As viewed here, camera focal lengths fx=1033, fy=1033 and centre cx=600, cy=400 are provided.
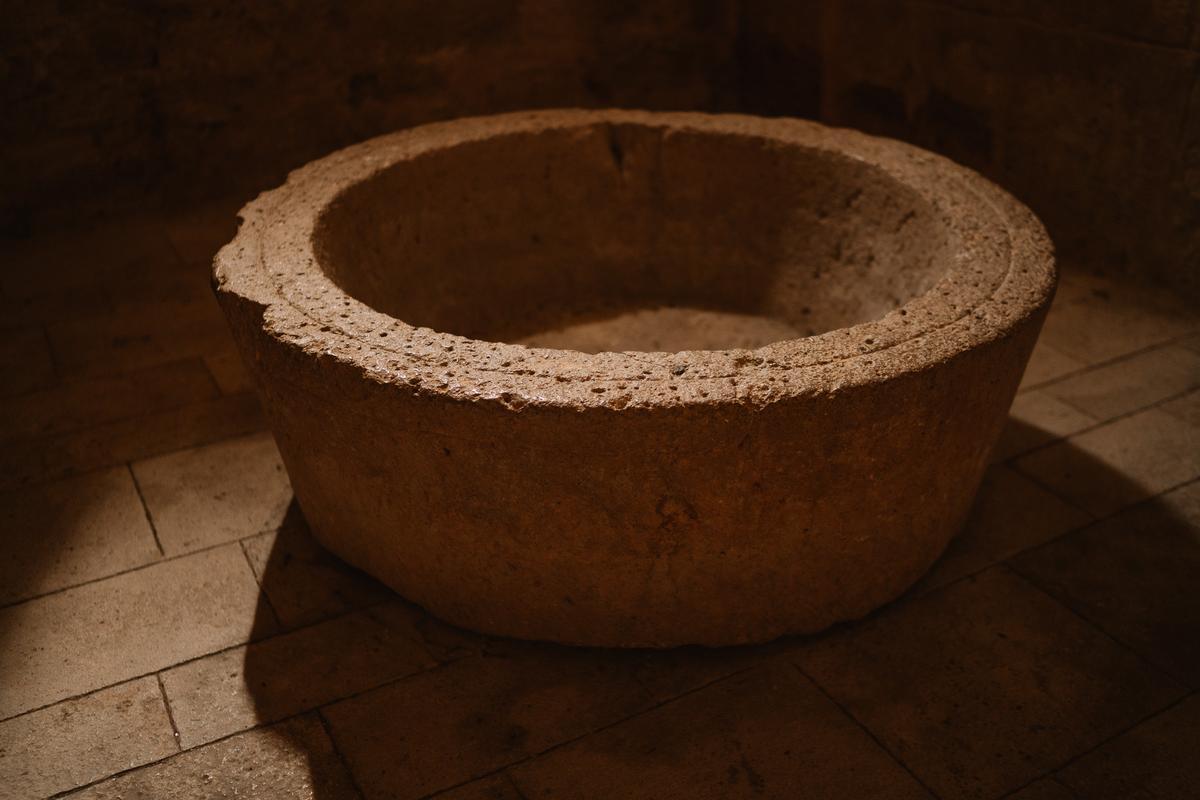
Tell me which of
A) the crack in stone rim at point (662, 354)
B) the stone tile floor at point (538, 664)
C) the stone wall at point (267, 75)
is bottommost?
the stone tile floor at point (538, 664)

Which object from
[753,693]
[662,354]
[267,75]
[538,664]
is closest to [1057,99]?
[662,354]

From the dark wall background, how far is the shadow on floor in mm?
2030

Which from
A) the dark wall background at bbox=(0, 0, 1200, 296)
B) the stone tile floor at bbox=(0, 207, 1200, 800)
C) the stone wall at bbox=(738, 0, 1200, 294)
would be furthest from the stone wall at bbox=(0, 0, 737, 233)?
the stone tile floor at bbox=(0, 207, 1200, 800)

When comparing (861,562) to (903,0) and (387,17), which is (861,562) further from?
(387,17)

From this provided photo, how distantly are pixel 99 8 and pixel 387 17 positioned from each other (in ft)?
4.37

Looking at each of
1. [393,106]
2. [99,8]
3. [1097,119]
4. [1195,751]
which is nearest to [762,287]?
[1097,119]

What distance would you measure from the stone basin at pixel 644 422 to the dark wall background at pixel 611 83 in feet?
4.25

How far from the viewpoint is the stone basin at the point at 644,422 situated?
89.3 inches

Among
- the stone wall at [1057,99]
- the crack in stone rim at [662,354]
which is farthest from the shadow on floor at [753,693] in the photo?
the stone wall at [1057,99]

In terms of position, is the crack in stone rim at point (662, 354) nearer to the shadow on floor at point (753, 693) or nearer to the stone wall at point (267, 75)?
the shadow on floor at point (753, 693)

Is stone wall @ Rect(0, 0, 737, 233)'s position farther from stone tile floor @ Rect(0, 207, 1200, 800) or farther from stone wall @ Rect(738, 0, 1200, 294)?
stone tile floor @ Rect(0, 207, 1200, 800)

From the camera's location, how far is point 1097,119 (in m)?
4.32

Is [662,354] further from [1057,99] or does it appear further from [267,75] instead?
[267,75]

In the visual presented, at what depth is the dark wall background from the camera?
424cm
